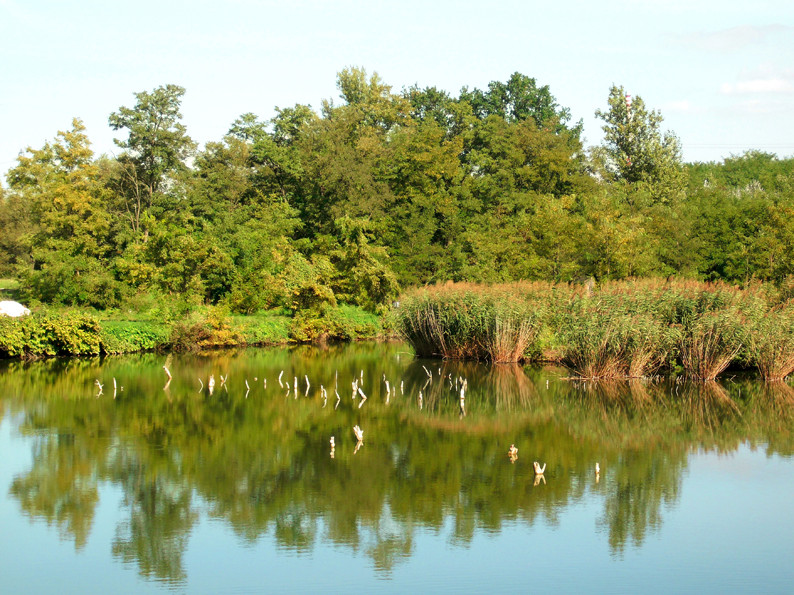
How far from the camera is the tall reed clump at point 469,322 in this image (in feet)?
83.4

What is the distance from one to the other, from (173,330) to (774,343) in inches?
794

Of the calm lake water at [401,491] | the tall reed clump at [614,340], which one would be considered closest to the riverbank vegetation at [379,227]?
the tall reed clump at [614,340]

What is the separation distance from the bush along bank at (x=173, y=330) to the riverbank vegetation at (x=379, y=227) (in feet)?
0.29

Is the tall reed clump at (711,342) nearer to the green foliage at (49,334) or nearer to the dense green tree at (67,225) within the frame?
the green foliage at (49,334)

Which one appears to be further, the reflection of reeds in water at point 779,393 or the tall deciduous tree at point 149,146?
the tall deciduous tree at point 149,146

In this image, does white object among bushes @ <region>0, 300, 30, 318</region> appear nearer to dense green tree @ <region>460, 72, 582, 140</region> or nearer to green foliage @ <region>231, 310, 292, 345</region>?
green foliage @ <region>231, 310, 292, 345</region>

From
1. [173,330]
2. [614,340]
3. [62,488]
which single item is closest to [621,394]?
[614,340]

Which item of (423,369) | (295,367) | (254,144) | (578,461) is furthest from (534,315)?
(254,144)

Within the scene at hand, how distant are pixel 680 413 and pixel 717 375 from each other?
5451 millimetres

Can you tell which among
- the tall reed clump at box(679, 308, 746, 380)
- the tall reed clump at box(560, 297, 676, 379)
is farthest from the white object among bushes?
the tall reed clump at box(679, 308, 746, 380)

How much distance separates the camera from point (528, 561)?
9258 mm

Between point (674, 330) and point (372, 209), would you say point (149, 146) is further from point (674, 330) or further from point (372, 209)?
point (674, 330)

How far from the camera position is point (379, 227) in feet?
144

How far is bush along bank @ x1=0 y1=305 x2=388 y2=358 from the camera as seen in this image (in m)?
28.3
